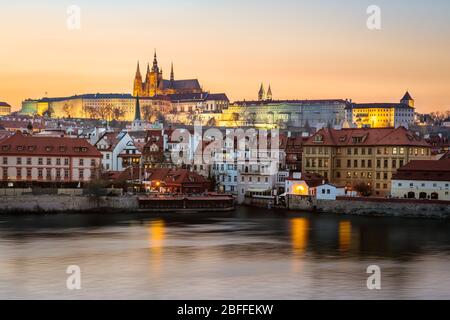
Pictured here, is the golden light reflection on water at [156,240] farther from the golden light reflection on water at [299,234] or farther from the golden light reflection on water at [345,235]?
the golden light reflection on water at [345,235]

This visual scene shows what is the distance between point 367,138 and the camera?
60.3 m

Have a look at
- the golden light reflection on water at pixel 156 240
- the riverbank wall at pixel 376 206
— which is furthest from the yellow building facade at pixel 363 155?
the golden light reflection on water at pixel 156 240

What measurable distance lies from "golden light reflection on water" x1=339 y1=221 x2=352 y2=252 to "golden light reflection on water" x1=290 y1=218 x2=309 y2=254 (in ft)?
5.05

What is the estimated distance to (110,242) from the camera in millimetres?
35781

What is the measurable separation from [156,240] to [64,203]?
1490 cm

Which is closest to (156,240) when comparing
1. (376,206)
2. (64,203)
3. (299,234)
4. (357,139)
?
(299,234)

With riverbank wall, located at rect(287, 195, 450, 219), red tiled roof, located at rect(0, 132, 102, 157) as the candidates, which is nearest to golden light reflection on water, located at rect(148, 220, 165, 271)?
riverbank wall, located at rect(287, 195, 450, 219)

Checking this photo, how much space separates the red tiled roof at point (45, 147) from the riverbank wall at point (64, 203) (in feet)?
25.5

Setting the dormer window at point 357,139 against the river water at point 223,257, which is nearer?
the river water at point 223,257

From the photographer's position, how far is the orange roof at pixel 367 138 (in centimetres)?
5916

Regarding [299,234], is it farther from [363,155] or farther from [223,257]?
[363,155]
